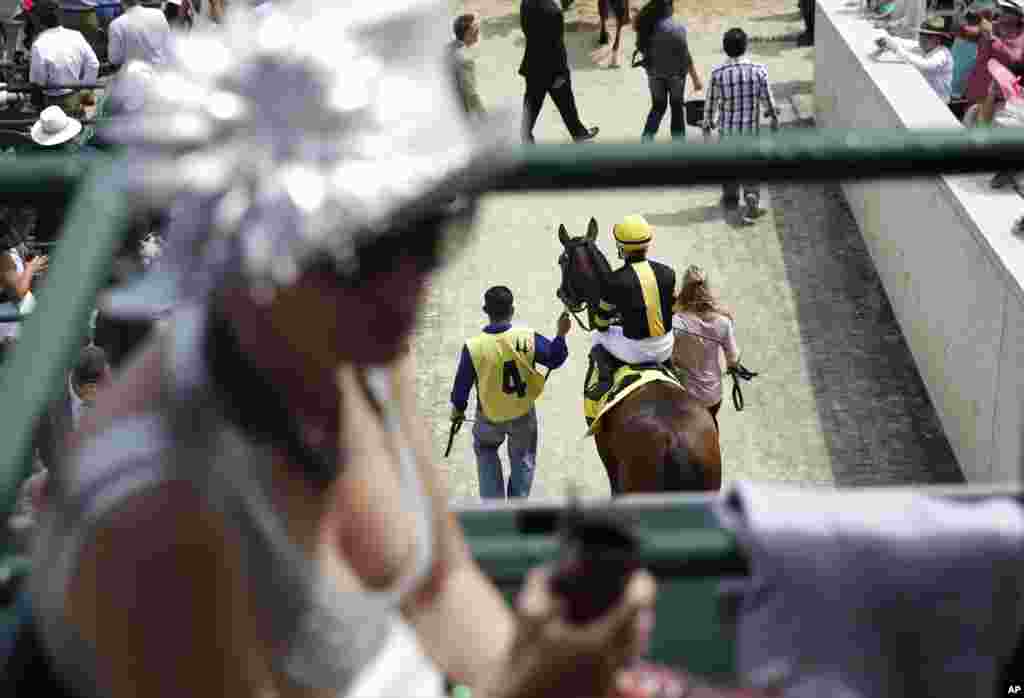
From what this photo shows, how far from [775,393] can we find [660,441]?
3.40 metres

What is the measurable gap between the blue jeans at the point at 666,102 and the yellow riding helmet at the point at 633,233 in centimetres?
569

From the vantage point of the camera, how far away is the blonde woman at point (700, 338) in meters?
9.20

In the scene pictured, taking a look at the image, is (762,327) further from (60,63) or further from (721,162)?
(721,162)

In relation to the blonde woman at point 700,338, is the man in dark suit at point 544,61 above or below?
below

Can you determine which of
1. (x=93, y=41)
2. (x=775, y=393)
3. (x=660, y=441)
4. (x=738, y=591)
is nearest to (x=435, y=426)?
(x=775, y=393)

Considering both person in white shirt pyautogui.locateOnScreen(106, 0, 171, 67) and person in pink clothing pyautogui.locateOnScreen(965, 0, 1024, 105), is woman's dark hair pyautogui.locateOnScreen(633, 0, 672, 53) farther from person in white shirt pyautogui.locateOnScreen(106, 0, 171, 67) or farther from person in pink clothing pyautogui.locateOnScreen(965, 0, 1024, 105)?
person in white shirt pyautogui.locateOnScreen(106, 0, 171, 67)

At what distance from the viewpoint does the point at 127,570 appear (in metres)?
1.44

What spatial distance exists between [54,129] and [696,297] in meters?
4.50

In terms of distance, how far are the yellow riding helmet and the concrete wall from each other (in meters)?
1.34

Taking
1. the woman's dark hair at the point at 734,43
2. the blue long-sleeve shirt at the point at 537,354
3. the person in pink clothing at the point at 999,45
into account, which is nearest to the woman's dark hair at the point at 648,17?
the woman's dark hair at the point at 734,43

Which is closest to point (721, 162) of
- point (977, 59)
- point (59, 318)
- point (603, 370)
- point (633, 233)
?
point (59, 318)

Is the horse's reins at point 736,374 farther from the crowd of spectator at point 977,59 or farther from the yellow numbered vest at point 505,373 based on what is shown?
the crowd of spectator at point 977,59

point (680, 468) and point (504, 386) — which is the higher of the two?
point (680, 468)

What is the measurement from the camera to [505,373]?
28.8 feet
